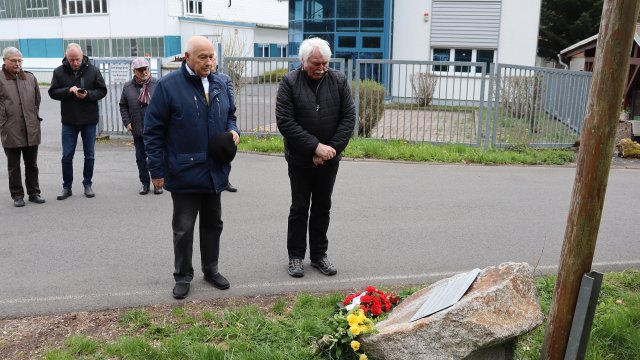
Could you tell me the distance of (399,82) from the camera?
12.9 m

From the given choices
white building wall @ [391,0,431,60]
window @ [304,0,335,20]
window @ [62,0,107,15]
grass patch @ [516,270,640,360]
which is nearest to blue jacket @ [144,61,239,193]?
→ grass patch @ [516,270,640,360]

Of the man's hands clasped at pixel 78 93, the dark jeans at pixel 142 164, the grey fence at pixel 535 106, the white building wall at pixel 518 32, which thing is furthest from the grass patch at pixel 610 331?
the white building wall at pixel 518 32

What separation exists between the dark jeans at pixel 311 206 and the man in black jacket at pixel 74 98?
13.4 ft

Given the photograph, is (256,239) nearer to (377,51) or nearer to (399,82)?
(399,82)

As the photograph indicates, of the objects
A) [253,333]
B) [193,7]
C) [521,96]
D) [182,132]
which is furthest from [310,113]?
[193,7]

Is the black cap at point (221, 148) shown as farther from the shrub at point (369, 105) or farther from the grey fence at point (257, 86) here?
the shrub at point (369, 105)

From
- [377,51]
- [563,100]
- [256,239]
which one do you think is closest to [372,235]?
[256,239]

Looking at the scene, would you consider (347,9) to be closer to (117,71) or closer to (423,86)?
(423,86)

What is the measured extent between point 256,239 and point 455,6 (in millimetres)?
19488

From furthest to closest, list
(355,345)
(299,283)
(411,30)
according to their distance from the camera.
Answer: (411,30) < (299,283) < (355,345)

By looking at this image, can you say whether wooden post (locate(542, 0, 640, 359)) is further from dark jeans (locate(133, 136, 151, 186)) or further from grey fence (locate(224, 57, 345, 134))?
grey fence (locate(224, 57, 345, 134))

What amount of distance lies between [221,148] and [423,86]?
8786 mm

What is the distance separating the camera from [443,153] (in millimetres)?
11195

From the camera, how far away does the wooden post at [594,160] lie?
2973 millimetres
